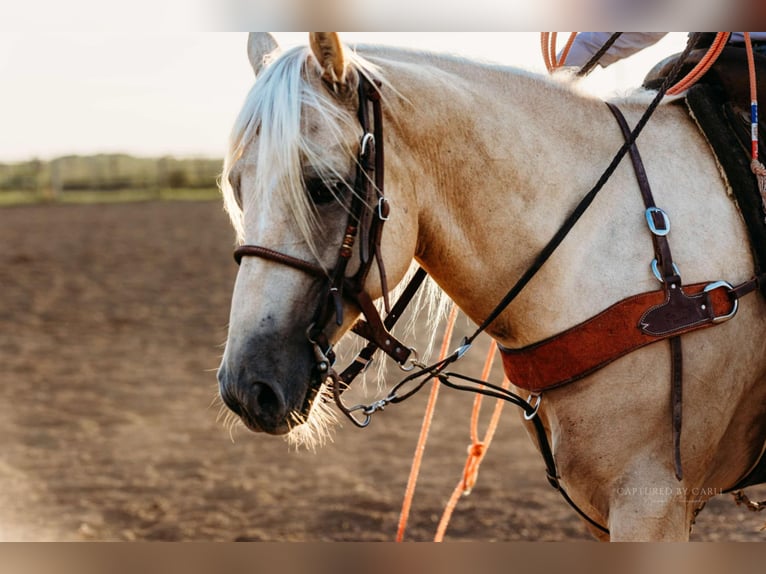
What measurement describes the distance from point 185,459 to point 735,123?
4.67m

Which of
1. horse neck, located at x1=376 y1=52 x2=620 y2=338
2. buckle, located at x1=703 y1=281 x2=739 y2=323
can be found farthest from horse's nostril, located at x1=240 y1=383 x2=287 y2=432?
buckle, located at x1=703 y1=281 x2=739 y2=323

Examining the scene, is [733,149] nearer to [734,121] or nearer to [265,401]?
[734,121]

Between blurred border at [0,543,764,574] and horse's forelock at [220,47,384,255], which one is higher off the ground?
horse's forelock at [220,47,384,255]

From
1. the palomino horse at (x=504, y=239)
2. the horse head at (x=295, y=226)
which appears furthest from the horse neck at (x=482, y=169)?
the horse head at (x=295, y=226)

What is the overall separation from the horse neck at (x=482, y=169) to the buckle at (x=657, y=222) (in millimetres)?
171

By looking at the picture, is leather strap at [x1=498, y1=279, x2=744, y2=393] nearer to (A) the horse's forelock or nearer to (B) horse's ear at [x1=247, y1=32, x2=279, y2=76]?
(A) the horse's forelock

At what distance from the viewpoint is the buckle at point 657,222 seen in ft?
6.38

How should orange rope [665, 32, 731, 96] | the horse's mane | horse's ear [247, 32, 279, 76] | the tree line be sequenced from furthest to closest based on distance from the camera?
the tree line, orange rope [665, 32, 731, 96], horse's ear [247, 32, 279, 76], the horse's mane

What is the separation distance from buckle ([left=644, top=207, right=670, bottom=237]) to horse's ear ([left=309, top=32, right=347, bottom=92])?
79cm

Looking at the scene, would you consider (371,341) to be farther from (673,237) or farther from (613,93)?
(613,93)

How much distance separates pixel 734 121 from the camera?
213cm

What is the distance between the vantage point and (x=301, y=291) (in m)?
1.80

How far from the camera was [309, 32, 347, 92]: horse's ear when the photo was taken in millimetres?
1768

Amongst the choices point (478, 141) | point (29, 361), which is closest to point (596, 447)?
point (478, 141)
